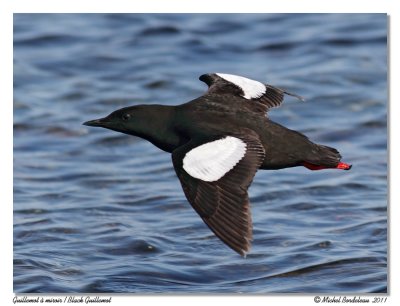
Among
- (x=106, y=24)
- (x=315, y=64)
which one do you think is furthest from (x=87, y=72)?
(x=315, y=64)

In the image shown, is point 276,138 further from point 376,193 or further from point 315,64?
point 315,64

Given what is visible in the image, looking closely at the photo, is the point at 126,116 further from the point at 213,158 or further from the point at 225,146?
the point at 213,158

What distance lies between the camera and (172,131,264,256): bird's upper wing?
7332 mm

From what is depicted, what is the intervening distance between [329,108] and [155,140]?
5.96 m

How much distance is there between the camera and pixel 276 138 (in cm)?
836

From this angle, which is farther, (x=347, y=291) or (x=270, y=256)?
(x=270, y=256)

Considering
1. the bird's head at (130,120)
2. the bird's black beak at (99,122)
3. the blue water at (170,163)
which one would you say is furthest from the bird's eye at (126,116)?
the blue water at (170,163)

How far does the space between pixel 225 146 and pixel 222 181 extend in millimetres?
426

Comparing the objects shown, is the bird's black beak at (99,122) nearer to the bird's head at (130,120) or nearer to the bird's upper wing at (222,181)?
the bird's head at (130,120)

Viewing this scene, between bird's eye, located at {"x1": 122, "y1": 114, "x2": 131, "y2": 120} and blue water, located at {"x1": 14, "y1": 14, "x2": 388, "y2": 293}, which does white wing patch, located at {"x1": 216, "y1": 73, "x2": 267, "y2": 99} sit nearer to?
bird's eye, located at {"x1": 122, "y1": 114, "x2": 131, "y2": 120}

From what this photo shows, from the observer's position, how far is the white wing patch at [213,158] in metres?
→ 7.59

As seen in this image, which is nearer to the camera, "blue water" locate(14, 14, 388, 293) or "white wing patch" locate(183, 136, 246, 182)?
"white wing patch" locate(183, 136, 246, 182)

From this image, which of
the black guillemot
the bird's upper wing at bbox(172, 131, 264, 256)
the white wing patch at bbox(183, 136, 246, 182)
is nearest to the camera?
the bird's upper wing at bbox(172, 131, 264, 256)

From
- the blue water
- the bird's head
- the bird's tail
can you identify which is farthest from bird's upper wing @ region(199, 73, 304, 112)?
the blue water
